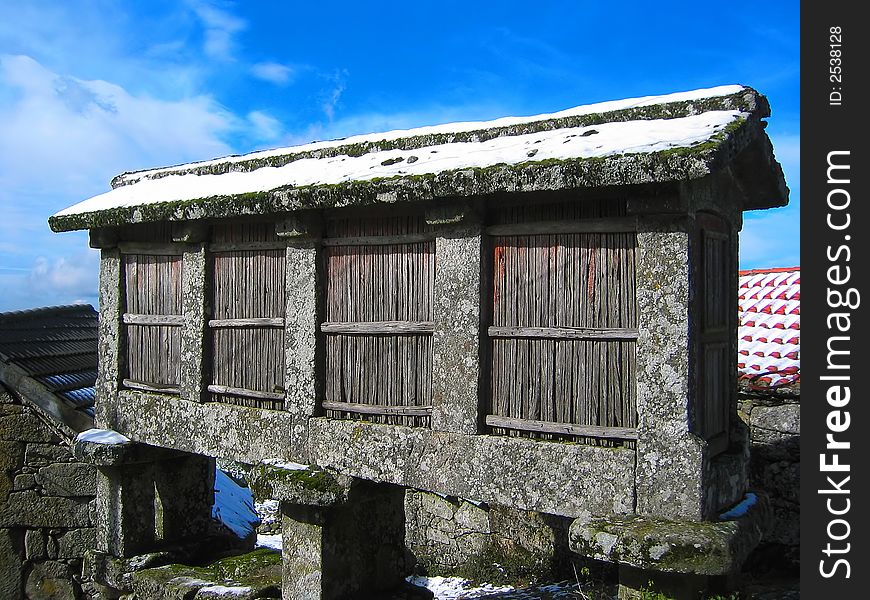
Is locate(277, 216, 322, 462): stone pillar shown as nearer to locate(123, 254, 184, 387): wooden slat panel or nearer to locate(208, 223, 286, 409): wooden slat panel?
locate(208, 223, 286, 409): wooden slat panel

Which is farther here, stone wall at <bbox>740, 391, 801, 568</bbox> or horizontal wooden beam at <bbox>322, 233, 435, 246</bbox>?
stone wall at <bbox>740, 391, 801, 568</bbox>

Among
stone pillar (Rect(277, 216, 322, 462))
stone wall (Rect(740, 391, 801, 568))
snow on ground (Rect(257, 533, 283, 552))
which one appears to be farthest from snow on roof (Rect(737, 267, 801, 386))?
snow on ground (Rect(257, 533, 283, 552))

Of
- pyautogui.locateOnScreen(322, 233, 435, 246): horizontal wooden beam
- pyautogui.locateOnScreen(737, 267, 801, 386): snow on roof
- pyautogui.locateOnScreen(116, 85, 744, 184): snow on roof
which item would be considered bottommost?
pyautogui.locateOnScreen(737, 267, 801, 386): snow on roof

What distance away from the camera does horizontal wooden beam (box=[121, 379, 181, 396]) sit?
19.0 feet

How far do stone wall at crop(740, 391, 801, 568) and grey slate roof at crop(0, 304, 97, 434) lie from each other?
6206 millimetres

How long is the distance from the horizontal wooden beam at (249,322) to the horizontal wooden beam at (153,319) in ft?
1.30

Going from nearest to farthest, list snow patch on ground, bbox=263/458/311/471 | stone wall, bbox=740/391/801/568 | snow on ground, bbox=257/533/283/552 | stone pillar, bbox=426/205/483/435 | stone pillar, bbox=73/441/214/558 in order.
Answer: stone pillar, bbox=426/205/483/435, snow patch on ground, bbox=263/458/311/471, stone pillar, bbox=73/441/214/558, stone wall, bbox=740/391/801/568, snow on ground, bbox=257/533/283/552

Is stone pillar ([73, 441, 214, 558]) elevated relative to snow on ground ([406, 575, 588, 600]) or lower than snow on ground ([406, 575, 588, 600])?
elevated

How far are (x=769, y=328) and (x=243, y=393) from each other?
5.63 meters

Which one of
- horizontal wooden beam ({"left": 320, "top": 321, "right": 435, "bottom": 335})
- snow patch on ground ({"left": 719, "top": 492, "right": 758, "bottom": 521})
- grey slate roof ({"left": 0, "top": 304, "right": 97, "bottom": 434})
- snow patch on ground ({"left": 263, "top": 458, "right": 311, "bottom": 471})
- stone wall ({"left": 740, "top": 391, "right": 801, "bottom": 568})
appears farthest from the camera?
grey slate roof ({"left": 0, "top": 304, "right": 97, "bottom": 434})

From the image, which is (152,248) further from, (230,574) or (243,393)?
(230,574)

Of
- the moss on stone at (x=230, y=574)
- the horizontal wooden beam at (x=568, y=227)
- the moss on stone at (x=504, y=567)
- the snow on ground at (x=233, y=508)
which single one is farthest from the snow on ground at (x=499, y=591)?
the horizontal wooden beam at (x=568, y=227)
